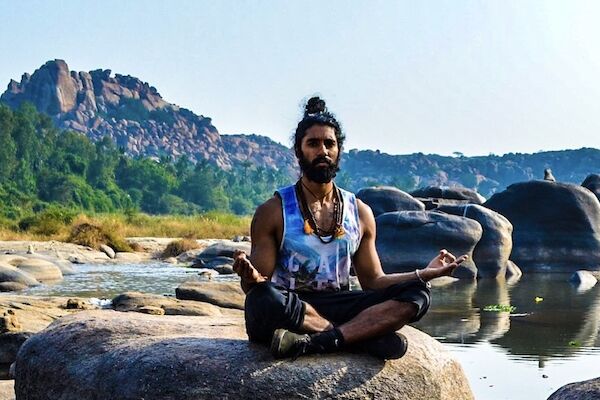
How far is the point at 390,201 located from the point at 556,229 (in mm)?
4344

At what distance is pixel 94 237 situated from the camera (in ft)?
109

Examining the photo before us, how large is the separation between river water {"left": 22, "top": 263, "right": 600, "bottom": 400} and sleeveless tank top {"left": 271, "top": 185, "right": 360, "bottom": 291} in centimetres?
294

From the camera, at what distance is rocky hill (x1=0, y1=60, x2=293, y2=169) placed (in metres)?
154

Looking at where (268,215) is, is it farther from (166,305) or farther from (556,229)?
(556,229)

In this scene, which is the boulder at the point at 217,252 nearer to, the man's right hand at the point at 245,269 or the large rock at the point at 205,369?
the large rock at the point at 205,369

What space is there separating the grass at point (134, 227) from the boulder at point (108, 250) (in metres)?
2.08

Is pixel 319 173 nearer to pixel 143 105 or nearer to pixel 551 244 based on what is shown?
pixel 551 244

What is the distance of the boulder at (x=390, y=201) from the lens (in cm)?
2494

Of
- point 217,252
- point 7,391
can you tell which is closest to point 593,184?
point 217,252

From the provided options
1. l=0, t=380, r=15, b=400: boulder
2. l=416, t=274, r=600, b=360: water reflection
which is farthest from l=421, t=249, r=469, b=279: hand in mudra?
l=416, t=274, r=600, b=360: water reflection

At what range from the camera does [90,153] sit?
→ 270ft

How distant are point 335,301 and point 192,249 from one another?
2885cm

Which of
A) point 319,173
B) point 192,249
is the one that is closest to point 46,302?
point 319,173

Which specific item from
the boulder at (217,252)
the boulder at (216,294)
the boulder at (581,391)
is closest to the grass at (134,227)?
the boulder at (217,252)
